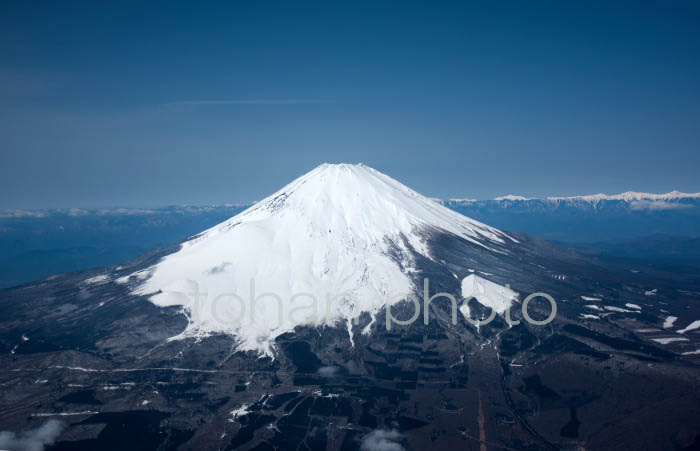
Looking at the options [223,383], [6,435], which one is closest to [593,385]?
[223,383]

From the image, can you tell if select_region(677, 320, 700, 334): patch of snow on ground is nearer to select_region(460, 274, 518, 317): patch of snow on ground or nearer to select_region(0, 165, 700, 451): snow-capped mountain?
select_region(0, 165, 700, 451): snow-capped mountain

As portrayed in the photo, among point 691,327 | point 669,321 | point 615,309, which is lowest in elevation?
point 691,327

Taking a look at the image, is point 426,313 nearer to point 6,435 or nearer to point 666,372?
point 666,372

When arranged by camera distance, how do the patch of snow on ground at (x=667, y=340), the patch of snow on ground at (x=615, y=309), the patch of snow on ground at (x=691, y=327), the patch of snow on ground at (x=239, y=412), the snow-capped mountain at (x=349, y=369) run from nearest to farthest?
1. the snow-capped mountain at (x=349, y=369)
2. the patch of snow on ground at (x=239, y=412)
3. the patch of snow on ground at (x=667, y=340)
4. the patch of snow on ground at (x=691, y=327)
5. the patch of snow on ground at (x=615, y=309)

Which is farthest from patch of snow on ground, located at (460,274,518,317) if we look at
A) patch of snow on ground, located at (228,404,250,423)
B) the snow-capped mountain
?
A: patch of snow on ground, located at (228,404,250,423)

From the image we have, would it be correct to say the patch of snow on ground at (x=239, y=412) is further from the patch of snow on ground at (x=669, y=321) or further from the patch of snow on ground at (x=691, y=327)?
the patch of snow on ground at (x=669, y=321)

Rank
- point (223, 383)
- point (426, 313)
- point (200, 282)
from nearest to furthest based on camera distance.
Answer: point (223, 383) → point (426, 313) → point (200, 282)

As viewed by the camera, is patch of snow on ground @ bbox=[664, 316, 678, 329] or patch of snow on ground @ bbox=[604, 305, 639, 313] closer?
patch of snow on ground @ bbox=[664, 316, 678, 329]

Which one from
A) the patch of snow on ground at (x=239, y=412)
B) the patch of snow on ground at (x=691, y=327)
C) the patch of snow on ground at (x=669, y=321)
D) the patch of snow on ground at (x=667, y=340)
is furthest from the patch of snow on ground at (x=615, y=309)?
the patch of snow on ground at (x=239, y=412)

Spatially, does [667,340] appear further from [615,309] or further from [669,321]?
[615,309]

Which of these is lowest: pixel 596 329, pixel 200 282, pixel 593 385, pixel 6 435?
pixel 6 435

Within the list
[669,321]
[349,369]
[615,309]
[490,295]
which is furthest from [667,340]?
[349,369]
